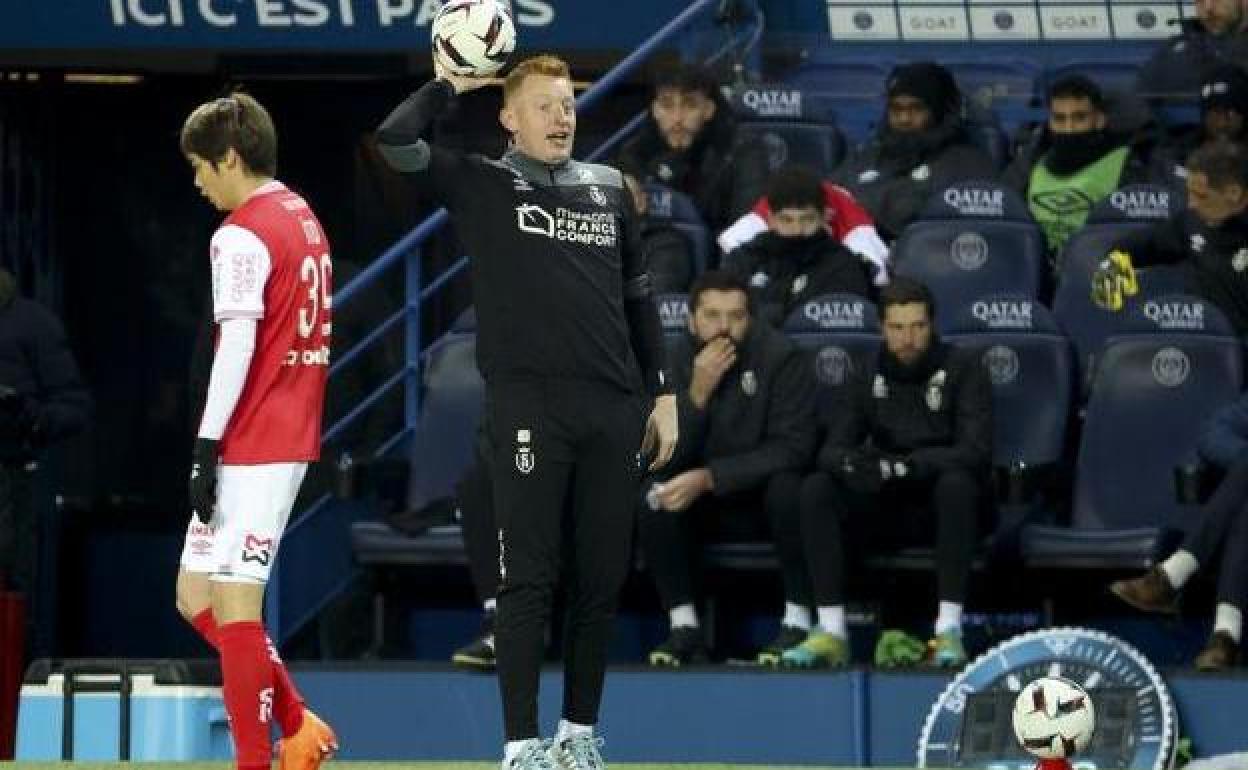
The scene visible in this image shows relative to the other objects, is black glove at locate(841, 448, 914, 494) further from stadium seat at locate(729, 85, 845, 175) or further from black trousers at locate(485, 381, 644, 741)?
black trousers at locate(485, 381, 644, 741)

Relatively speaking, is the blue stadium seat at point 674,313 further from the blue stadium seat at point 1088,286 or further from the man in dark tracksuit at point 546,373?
the man in dark tracksuit at point 546,373

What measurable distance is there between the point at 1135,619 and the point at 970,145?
2.53m

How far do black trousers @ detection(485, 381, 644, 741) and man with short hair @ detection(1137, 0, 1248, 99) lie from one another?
624 centimetres

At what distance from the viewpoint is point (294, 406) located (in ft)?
25.1

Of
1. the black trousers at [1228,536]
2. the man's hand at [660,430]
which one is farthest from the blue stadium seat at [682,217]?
the man's hand at [660,430]

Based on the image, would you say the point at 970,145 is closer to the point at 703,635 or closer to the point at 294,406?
the point at 703,635

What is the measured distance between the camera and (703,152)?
516 inches

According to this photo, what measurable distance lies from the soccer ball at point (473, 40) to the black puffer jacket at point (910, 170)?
5120 millimetres

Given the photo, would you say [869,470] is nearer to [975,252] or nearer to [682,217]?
[975,252]

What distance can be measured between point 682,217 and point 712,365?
4.64 feet

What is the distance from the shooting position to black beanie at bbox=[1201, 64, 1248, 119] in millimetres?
12766

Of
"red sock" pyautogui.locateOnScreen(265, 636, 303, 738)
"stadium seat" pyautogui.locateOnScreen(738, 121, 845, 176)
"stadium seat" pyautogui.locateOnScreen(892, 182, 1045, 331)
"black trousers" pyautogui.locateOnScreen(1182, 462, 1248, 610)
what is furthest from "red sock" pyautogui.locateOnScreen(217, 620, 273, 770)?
"stadium seat" pyautogui.locateOnScreen(738, 121, 845, 176)

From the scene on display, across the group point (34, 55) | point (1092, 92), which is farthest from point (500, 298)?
point (34, 55)

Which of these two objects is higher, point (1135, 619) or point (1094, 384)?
point (1094, 384)
